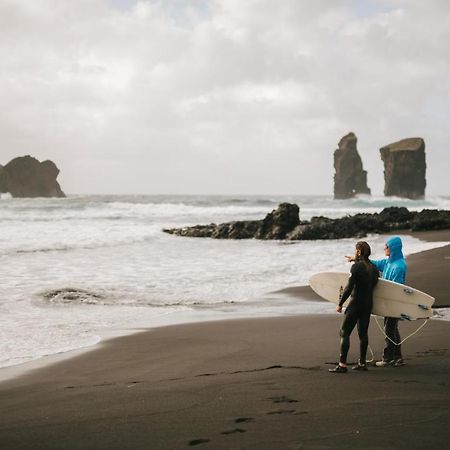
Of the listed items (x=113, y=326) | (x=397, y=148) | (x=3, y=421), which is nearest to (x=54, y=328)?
(x=113, y=326)

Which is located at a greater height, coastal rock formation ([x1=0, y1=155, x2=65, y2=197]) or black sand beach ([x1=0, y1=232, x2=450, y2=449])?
coastal rock formation ([x1=0, y1=155, x2=65, y2=197])

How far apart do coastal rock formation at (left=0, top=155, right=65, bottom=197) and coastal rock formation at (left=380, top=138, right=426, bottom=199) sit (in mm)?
103694

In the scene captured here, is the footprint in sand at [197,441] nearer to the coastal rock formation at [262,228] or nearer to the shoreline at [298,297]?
the shoreline at [298,297]

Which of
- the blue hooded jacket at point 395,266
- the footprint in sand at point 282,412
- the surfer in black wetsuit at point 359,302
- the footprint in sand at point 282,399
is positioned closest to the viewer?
the footprint in sand at point 282,412

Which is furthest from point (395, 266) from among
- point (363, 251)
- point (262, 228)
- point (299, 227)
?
point (262, 228)

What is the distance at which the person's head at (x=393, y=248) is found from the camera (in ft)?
22.5

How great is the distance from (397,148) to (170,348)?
137828 millimetres

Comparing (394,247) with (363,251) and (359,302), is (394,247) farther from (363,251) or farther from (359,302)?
(359,302)

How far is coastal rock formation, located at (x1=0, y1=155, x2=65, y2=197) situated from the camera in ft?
562

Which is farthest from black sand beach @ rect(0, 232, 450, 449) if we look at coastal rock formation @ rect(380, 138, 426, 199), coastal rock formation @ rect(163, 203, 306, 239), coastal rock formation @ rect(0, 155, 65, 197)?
coastal rock formation @ rect(0, 155, 65, 197)

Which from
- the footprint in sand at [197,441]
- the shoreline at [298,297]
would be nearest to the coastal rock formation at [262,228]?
the shoreline at [298,297]

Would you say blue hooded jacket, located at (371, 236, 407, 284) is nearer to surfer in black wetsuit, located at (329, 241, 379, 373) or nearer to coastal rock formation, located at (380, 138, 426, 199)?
surfer in black wetsuit, located at (329, 241, 379, 373)

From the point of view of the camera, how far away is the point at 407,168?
13488cm

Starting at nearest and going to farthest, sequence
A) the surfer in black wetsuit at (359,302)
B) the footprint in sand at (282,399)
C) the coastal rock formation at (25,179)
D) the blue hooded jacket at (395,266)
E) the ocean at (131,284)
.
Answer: the footprint in sand at (282,399)
the surfer in black wetsuit at (359,302)
the blue hooded jacket at (395,266)
the ocean at (131,284)
the coastal rock formation at (25,179)
